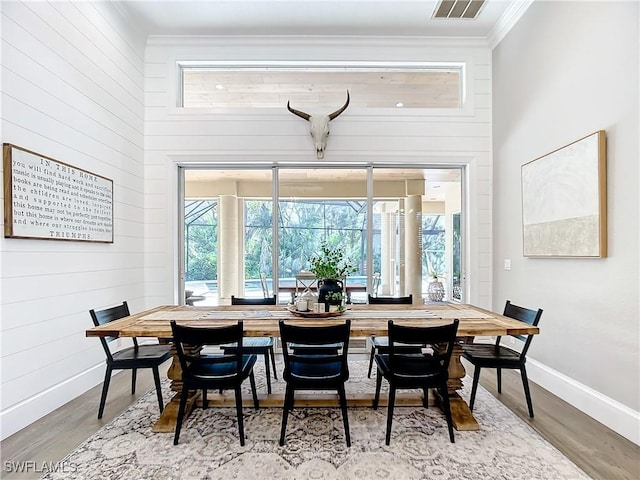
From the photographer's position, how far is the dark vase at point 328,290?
2.82 metres

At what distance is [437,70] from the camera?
14.2 ft

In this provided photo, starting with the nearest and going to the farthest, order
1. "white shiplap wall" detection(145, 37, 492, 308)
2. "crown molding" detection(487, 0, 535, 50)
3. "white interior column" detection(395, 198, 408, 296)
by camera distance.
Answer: "crown molding" detection(487, 0, 535, 50)
"white shiplap wall" detection(145, 37, 492, 308)
"white interior column" detection(395, 198, 408, 296)

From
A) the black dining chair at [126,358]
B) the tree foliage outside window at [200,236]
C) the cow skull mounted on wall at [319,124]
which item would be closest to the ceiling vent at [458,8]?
the cow skull mounted on wall at [319,124]

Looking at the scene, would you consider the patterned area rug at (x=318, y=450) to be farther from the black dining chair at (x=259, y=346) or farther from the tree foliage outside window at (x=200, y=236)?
the tree foliage outside window at (x=200, y=236)

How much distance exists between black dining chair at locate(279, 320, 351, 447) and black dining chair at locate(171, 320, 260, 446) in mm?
305

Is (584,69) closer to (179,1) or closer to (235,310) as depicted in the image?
(235,310)

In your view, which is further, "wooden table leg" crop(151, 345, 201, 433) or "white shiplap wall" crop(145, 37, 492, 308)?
"white shiplap wall" crop(145, 37, 492, 308)

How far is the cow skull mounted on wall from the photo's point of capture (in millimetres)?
4086

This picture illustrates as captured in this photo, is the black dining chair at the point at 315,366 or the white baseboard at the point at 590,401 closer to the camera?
the black dining chair at the point at 315,366

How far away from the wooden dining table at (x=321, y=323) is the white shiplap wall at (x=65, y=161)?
663mm

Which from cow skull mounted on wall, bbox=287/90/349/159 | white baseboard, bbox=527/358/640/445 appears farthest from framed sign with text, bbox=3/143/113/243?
white baseboard, bbox=527/358/640/445

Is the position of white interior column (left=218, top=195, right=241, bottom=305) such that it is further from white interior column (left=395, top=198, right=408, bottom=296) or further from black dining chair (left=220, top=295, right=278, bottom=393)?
white interior column (left=395, top=198, right=408, bottom=296)

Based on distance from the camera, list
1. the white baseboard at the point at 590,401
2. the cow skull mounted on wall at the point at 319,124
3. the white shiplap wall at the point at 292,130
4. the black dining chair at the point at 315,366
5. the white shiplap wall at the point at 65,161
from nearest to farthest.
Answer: the black dining chair at the point at 315,366
the white baseboard at the point at 590,401
the white shiplap wall at the point at 65,161
the cow skull mounted on wall at the point at 319,124
the white shiplap wall at the point at 292,130

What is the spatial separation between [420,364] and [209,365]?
1.52 meters
